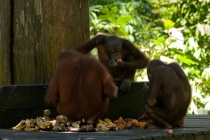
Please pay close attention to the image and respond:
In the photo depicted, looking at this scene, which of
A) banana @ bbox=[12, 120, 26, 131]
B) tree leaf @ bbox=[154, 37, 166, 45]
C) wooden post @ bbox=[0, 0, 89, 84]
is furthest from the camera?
tree leaf @ bbox=[154, 37, 166, 45]

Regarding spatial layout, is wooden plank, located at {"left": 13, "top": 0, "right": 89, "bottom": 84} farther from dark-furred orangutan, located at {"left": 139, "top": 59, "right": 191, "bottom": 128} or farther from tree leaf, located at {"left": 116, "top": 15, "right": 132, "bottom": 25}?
tree leaf, located at {"left": 116, "top": 15, "right": 132, "bottom": 25}

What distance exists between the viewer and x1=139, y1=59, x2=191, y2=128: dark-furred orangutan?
501 centimetres

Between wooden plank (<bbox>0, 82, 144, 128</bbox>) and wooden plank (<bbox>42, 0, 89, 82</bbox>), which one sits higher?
wooden plank (<bbox>42, 0, 89, 82</bbox>)

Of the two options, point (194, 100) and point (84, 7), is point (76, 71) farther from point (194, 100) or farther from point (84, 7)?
point (194, 100)

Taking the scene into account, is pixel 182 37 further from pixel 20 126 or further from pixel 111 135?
pixel 111 135

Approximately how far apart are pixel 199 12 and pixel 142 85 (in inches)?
182

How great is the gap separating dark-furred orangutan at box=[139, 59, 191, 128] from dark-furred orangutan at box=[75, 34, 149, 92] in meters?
0.60

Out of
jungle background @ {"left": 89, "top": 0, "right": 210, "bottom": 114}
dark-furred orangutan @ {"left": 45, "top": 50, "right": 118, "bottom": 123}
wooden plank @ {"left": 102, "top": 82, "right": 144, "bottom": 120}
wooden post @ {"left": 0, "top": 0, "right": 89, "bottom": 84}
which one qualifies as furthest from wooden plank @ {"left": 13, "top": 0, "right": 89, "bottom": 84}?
jungle background @ {"left": 89, "top": 0, "right": 210, "bottom": 114}

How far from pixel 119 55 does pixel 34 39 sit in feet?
2.96

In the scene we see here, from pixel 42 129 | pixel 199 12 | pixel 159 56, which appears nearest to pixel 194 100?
pixel 159 56

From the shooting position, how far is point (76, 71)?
4.93 metres

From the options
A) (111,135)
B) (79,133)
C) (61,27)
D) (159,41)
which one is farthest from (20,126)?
(159,41)

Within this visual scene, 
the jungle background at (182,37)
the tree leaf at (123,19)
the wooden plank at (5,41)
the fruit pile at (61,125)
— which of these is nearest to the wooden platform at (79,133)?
the fruit pile at (61,125)

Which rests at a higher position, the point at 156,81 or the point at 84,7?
the point at 84,7
